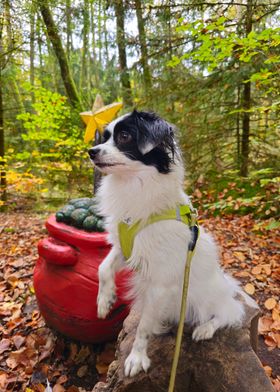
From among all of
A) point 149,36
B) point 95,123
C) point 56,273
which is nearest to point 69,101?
point 149,36

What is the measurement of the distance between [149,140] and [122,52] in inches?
273

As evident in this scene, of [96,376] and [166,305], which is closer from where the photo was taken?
[166,305]

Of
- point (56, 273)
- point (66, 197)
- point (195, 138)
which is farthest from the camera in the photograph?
point (66, 197)

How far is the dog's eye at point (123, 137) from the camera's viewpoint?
1.75m

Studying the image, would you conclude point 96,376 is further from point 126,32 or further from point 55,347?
point 126,32

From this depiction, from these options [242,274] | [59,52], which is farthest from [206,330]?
[59,52]

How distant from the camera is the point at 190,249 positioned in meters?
1.63

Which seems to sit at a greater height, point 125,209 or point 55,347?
point 125,209

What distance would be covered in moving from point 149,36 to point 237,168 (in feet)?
11.3

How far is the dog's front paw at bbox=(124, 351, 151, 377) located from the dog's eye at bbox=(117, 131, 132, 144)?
1311mm

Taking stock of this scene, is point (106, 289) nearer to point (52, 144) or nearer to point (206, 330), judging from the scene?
point (206, 330)

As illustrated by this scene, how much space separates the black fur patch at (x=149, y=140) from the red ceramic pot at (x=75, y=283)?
950 mm

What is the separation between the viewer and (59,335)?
2.70m

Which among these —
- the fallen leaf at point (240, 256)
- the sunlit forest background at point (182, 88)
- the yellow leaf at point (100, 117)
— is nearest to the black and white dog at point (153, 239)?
the yellow leaf at point (100, 117)
